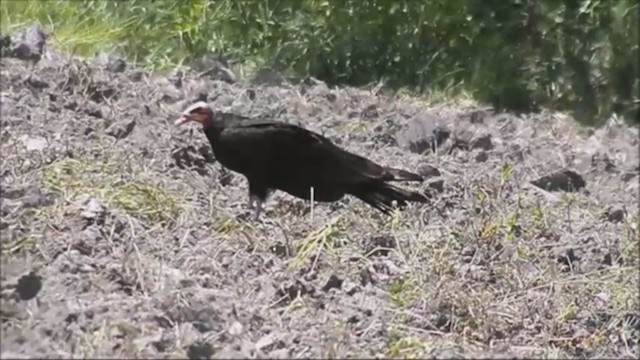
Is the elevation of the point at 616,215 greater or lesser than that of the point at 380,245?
lesser

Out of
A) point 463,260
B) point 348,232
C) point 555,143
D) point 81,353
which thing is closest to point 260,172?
point 348,232

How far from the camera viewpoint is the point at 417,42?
32.1 feet

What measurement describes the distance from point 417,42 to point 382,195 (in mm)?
3693

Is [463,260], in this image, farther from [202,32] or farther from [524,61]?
[202,32]

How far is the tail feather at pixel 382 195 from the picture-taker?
6189 millimetres

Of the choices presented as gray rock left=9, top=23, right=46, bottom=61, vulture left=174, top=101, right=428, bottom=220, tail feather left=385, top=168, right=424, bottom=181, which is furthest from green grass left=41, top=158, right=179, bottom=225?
gray rock left=9, top=23, right=46, bottom=61

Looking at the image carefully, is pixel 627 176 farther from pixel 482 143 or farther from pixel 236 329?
pixel 236 329

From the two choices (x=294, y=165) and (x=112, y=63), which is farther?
(x=112, y=63)

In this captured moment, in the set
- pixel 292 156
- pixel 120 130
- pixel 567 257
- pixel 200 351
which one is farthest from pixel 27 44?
pixel 200 351

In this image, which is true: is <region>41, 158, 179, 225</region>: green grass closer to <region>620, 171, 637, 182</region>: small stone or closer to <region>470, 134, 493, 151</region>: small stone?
<region>470, 134, 493, 151</region>: small stone

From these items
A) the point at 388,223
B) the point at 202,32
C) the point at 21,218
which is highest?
the point at 21,218

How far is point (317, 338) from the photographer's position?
14.9 feet

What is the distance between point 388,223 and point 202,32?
4201mm

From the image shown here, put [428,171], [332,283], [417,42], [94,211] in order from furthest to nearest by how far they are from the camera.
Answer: [417,42] < [428,171] < [94,211] < [332,283]
